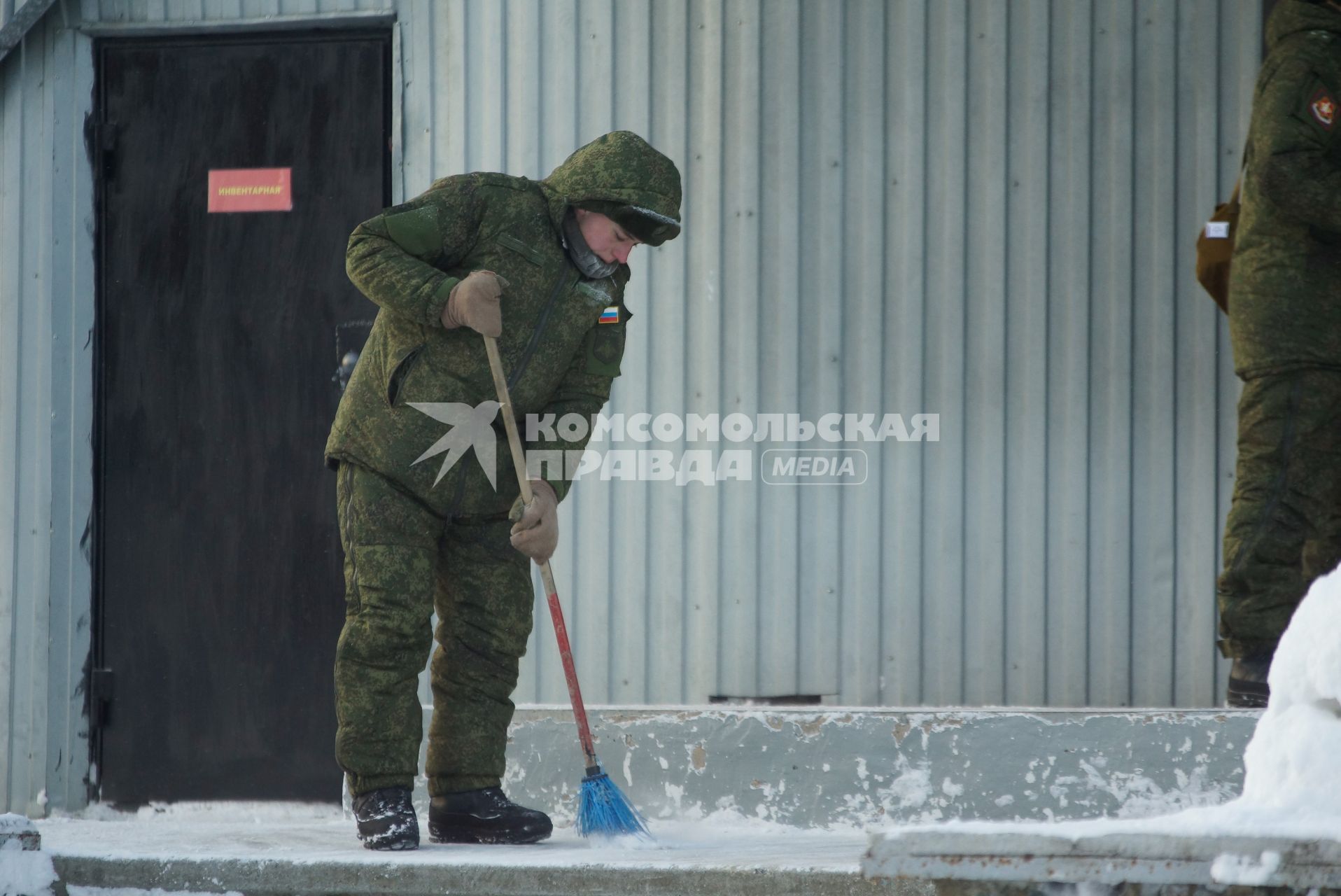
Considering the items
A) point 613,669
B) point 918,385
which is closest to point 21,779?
point 613,669

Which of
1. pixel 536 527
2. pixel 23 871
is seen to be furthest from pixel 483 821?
pixel 23 871

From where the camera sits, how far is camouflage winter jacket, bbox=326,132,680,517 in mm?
3717

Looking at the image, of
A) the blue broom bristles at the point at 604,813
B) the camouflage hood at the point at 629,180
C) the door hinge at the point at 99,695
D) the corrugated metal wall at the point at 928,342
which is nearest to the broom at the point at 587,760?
the blue broom bristles at the point at 604,813

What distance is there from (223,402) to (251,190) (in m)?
0.75

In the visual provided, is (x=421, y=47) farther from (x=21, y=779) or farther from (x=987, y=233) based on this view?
(x=21, y=779)

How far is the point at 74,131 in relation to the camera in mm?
5543

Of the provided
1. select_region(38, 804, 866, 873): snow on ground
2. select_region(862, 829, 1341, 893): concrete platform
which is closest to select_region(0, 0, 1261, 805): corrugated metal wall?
select_region(38, 804, 866, 873): snow on ground

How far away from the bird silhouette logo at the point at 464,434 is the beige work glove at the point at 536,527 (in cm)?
14

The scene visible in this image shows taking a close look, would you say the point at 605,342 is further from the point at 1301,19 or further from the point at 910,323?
the point at 1301,19

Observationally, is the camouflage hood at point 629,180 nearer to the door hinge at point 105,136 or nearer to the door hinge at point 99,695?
the door hinge at point 105,136

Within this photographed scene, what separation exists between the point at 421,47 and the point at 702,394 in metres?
1.52

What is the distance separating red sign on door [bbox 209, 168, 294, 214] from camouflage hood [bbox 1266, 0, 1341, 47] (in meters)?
3.21

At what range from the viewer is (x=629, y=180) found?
147 inches

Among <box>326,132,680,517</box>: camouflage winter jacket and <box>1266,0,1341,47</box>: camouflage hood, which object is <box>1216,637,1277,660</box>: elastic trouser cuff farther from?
<box>326,132,680,517</box>: camouflage winter jacket
